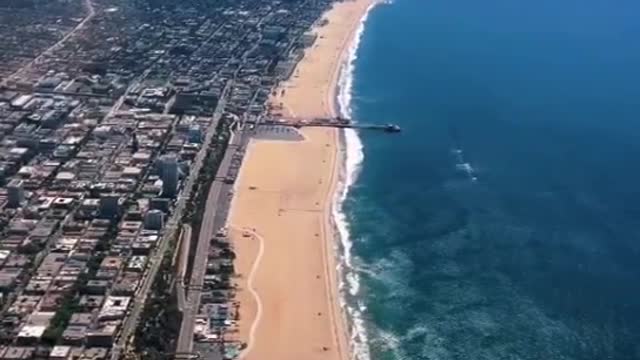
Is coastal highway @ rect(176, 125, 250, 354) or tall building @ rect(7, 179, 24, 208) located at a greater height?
tall building @ rect(7, 179, 24, 208)

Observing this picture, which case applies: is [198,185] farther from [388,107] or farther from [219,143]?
[388,107]

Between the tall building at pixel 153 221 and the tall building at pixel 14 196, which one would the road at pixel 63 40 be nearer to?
the tall building at pixel 14 196

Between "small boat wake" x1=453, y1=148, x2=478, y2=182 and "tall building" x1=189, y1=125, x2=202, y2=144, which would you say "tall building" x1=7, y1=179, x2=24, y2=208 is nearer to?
"tall building" x1=189, y1=125, x2=202, y2=144

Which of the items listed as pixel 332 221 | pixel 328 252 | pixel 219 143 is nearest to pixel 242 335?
pixel 328 252

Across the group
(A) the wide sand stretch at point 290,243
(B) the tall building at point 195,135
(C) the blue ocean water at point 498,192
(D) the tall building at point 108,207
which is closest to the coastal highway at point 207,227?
(A) the wide sand stretch at point 290,243

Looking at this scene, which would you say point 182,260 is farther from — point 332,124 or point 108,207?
point 332,124

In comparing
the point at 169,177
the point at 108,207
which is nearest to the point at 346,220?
the point at 169,177

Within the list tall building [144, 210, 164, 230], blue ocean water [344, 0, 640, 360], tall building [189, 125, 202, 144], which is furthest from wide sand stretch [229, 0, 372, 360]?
tall building [144, 210, 164, 230]
